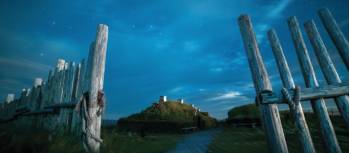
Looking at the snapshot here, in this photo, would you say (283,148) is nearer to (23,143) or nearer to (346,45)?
(346,45)

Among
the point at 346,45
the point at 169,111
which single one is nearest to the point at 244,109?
the point at 169,111

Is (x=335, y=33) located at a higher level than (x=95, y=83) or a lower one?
higher

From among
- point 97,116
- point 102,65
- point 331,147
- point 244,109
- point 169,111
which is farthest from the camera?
point 244,109

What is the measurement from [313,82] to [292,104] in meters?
0.71

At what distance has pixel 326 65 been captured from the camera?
3.15 meters

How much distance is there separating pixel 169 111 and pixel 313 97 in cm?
1539

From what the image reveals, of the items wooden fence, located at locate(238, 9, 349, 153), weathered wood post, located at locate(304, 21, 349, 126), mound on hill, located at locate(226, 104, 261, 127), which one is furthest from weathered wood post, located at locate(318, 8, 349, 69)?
mound on hill, located at locate(226, 104, 261, 127)

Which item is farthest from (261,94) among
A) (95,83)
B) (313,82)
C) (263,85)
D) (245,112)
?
(245,112)

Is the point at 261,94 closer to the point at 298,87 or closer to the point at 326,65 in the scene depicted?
the point at 298,87

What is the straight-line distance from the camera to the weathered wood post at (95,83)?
3.20 m

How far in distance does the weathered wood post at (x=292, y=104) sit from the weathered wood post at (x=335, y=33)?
0.89 meters

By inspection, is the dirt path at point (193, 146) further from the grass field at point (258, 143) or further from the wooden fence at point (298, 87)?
the wooden fence at point (298, 87)

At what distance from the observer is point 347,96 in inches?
113

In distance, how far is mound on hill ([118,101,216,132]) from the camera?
1540 centimetres
